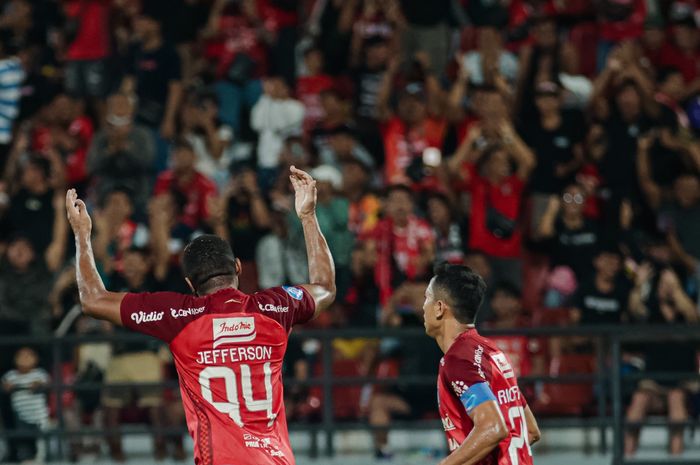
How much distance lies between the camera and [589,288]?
1330cm

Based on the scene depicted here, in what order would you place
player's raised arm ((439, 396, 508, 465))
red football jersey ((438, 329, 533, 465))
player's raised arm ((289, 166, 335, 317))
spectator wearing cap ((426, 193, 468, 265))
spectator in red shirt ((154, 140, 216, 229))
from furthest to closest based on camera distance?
spectator in red shirt ((154, 140, 216, 229)) → spectator wearing cap ((426, 193, 468, 265)) → player's raised arm ((289, 166, 335, 317)) → red football jersey ((438, 329, 533, 465)) → player's raised arm ((439, 396, 508, 465))

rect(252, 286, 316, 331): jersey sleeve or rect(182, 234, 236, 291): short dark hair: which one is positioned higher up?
rect(182, 234, 236, 291): short dark hair

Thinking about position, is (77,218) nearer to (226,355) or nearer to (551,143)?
(226,355)

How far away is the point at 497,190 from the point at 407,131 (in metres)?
1.27

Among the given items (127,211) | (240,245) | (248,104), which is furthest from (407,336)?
(248,104)

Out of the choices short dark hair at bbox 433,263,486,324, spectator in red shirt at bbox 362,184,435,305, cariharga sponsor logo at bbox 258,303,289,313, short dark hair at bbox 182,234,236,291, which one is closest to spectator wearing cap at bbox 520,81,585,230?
spectator in red shirt at bbox 362,184,435,305

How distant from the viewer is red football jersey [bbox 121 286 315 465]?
6910 millimetres

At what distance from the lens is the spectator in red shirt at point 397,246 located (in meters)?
13.3

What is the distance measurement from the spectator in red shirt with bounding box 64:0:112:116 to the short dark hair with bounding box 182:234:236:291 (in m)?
9.40

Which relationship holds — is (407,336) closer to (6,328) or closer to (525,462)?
(6,328)

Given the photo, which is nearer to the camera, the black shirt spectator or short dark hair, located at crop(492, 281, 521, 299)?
short dark hair, located at crop(492, 281, 521, 299)

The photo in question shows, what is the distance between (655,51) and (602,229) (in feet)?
10.5

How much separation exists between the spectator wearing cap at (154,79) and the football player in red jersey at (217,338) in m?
8.74

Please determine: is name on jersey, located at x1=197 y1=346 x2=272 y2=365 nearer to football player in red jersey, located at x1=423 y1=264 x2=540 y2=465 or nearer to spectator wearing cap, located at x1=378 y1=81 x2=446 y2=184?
football player in red jersey, located at x1=423 y1=264 x2=540 y2=465
